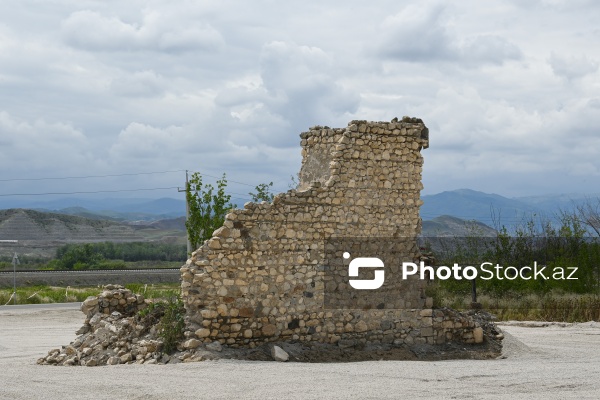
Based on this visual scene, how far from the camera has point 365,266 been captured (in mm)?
16078

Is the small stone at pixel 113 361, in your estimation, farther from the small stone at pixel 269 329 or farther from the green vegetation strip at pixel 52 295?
the green vegetation strip at pixel 52 295

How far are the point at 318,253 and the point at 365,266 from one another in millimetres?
1007

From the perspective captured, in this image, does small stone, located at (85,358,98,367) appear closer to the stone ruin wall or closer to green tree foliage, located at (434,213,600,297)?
the stone ruin wall

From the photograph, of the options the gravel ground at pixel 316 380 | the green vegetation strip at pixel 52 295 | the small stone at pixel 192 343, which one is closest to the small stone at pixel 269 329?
the gravel ground at pixel 316 380

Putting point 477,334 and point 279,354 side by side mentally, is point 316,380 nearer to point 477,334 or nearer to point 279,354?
point 279,354

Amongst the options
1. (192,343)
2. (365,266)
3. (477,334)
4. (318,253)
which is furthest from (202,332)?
(477,334)

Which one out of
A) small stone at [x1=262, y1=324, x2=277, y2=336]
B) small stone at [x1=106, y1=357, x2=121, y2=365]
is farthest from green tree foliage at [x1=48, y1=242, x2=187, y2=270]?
small stone at [x1=262, y1=324, x2=277, y2=336]

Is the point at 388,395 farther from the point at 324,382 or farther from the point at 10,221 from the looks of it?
the point at 10,221

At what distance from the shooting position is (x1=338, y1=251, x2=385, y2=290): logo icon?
16.0 metres

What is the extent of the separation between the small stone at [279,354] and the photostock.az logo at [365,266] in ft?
6.20

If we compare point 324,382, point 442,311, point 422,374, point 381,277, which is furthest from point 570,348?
point 324,382

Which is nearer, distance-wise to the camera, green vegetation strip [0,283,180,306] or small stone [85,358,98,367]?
small stone [85,358,98,367]

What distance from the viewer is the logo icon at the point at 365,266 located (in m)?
16.0

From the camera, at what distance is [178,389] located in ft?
40.4
